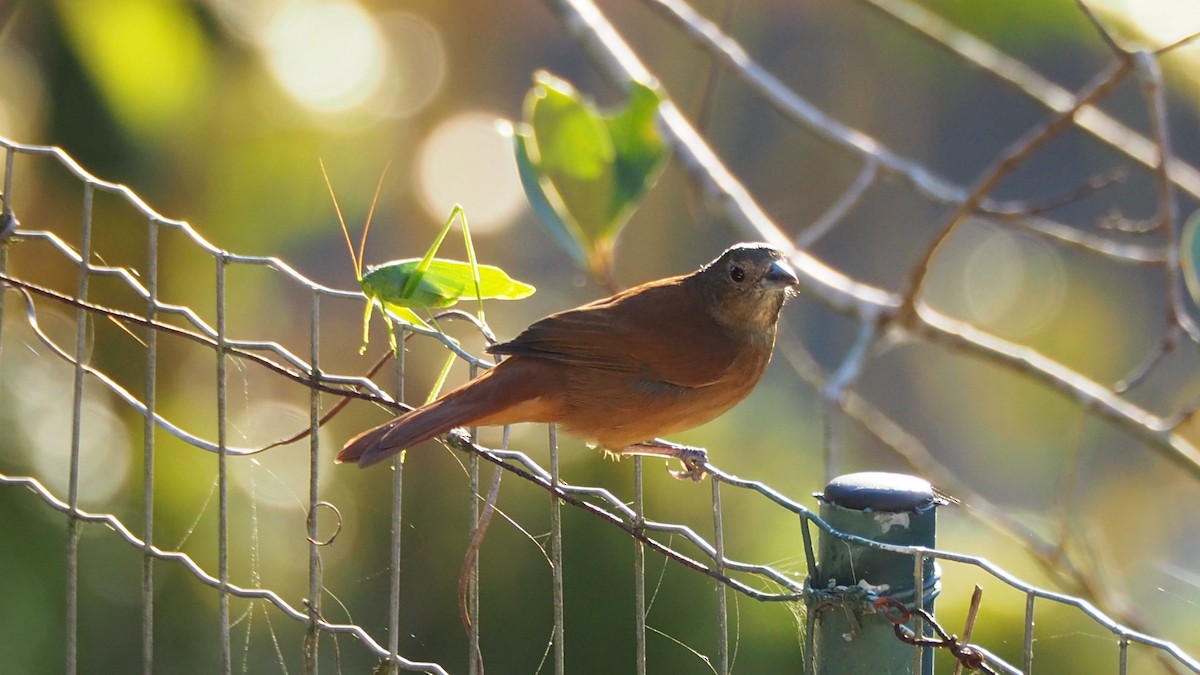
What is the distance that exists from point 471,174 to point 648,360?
16.5 feet

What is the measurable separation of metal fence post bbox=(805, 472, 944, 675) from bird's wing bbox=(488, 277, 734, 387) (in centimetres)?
103

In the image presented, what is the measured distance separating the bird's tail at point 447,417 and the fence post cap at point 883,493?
2.34 ft

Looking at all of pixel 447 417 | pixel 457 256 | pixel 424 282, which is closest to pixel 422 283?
pixel 424 282

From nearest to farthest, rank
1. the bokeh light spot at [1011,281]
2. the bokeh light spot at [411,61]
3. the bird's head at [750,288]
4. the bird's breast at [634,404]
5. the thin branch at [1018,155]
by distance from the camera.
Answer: the bird's breast at [634,404] → the thin branch at [1018,155] → the bird's head at [750,288] → the bokeh light spot at [411,61] → the bokeh light spot at [1011,281]

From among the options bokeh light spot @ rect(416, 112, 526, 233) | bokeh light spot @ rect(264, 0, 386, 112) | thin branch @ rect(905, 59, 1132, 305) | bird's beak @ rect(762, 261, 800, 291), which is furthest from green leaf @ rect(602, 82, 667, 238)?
bokeh light spot @ rect(416, 112, 526, 233)

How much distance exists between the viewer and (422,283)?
1940 mm

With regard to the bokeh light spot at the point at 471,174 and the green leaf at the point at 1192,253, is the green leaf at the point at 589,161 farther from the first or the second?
the bokeh light spot at the point at 471,174

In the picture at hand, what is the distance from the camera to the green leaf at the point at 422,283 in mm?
1913

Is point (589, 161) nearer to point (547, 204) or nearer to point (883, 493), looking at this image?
point (547, 204)

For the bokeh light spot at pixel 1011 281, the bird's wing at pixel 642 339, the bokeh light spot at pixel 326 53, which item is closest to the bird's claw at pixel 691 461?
the bird's wing at pixel 642 339

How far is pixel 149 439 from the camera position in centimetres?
191

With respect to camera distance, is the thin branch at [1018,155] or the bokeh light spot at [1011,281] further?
the bokeh light spot at [1011,281]

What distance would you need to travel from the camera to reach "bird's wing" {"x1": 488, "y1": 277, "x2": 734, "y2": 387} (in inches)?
97.3

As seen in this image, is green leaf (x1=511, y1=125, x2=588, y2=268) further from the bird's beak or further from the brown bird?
the bird's beak
